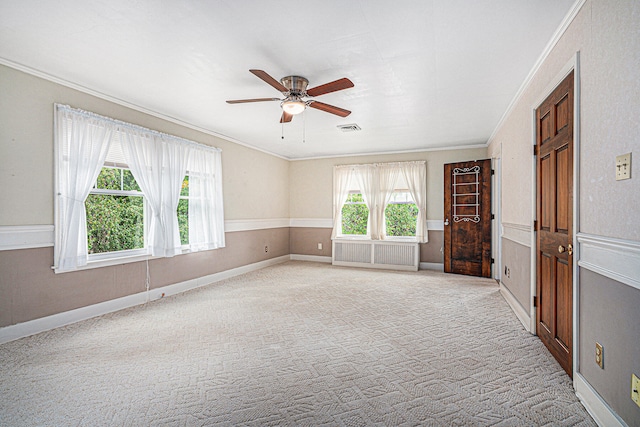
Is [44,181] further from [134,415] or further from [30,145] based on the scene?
[134,415]

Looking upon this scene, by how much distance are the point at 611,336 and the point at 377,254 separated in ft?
17.0

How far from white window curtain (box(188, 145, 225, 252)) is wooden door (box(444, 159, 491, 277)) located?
14.1ft

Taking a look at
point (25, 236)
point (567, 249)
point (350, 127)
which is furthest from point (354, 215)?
point (25, 236)

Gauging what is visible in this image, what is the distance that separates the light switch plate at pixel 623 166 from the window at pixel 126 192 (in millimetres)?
4480

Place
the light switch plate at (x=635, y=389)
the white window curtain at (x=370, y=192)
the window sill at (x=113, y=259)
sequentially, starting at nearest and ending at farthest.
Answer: the light switch plate at (x=635, y=389) < the window sill at (x=113, y=259) < the white window curtain at (x=370, y=192)

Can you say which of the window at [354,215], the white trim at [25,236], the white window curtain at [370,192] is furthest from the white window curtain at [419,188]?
the white trim at [25,236]

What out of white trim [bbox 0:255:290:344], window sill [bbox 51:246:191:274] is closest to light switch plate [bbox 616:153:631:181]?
window sill [bbox 51:246:191:274]

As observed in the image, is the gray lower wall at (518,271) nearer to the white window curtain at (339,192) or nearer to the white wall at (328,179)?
the white wall at (328,179)

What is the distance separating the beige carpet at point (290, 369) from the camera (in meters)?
1.93

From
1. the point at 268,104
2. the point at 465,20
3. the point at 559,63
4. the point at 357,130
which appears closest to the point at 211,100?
the point at 268,104

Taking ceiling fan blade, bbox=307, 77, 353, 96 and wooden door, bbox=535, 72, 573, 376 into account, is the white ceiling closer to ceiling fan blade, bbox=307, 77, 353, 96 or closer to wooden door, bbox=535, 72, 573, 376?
ceiling fan blade, bbox=307, 77, 353, 96

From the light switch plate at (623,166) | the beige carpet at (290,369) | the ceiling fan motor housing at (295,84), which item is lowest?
the beige carpet at (290,369)

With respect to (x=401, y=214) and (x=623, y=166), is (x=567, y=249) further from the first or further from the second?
(x=401, y=214)

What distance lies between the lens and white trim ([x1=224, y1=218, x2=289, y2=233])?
19.2 feet
